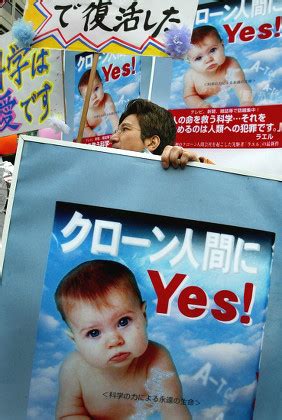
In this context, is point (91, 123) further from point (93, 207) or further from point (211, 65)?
point (93, 207)

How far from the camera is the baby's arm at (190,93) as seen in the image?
292cm

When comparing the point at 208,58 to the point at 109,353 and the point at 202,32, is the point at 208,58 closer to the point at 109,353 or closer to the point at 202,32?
the point at 202,32

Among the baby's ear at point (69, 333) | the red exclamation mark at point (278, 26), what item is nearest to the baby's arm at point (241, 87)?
the red exclamation mark at point (278, 26)

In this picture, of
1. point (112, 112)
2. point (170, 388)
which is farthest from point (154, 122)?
point (112, 112)

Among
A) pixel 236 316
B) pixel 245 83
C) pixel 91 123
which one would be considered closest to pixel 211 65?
pixel 245 83

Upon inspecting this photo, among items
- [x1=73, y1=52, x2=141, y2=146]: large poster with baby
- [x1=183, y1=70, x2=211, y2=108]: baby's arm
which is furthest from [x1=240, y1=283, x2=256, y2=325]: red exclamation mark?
[x1=73, y1=52, x2=141, y2=146]: large poster with baby

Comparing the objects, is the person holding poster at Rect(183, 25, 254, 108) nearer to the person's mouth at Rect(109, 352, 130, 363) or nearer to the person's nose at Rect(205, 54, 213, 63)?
the person's nose at Rect(205, 54, 213, 63)

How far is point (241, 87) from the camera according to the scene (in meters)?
2.78

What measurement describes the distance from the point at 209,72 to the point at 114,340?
6.79 feet

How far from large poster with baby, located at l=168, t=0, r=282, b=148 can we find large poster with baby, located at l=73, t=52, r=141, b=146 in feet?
1.36

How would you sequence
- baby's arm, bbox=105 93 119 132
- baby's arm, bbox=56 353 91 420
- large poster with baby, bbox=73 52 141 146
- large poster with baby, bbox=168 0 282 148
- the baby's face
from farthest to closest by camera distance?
baby's arm, bbox=105 93 119 132 < large poster with baby, bbox=73 52 141 146 < the baby's face < large poster with baby, bbox=168 0 282 148 < baby's arm, bbox=56 353 91 420

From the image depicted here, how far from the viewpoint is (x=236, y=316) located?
4.04 ft

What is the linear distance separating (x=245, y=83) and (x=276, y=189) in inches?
64.3

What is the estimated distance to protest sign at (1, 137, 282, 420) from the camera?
1.19 meters
